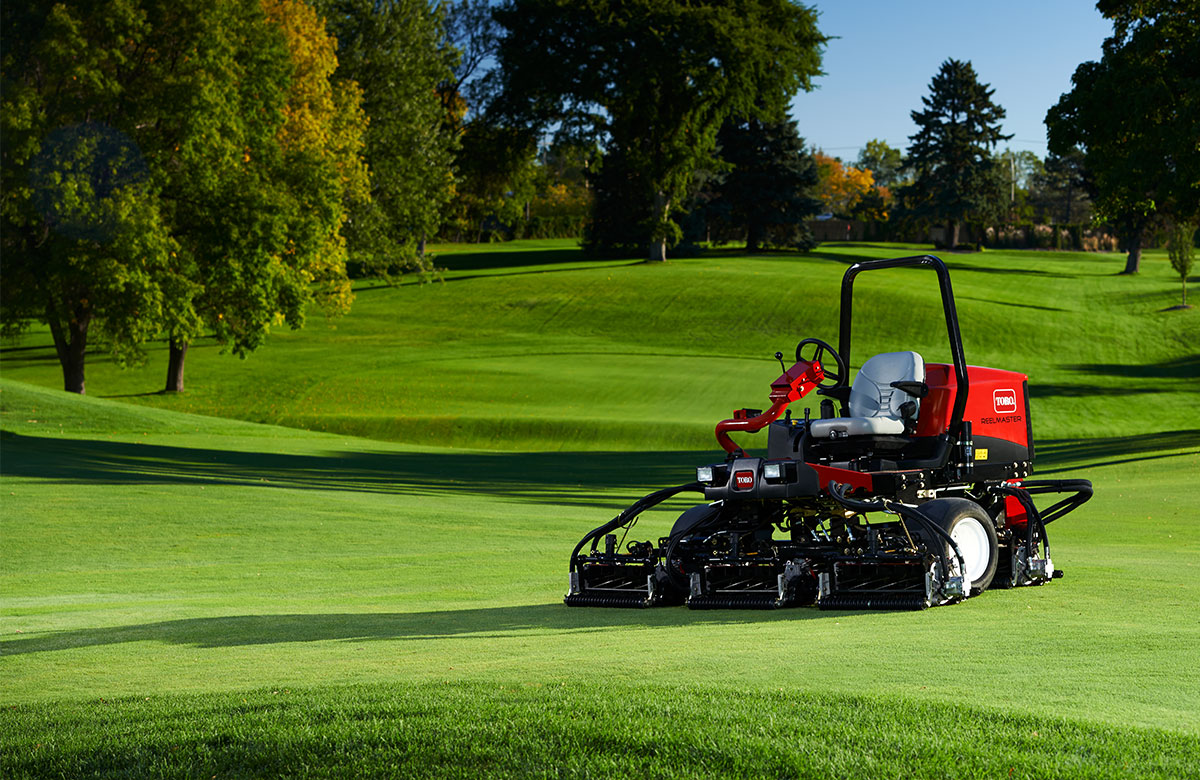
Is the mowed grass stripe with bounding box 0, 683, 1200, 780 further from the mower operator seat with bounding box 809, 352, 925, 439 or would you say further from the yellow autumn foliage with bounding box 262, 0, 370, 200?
the yellow autumn foliage with bounding box 262, 0, 370, 200

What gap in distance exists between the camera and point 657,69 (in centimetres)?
6369

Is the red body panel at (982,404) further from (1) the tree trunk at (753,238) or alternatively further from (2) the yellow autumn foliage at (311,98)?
(1) the tree trunk at (753,238)

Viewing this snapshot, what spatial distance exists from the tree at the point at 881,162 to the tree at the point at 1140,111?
14804 cm

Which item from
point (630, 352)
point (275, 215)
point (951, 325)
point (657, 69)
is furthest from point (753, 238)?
point (951, 325)

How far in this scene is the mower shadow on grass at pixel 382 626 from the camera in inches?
373

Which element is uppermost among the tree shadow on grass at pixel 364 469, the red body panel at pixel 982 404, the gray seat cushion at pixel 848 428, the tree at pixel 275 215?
the tree at pixel 275 215

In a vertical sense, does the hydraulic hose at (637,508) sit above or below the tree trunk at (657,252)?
below

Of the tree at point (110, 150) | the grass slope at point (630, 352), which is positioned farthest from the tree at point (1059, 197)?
the tree at point (110, 150)

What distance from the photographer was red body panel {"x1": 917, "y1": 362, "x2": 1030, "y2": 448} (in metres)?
10.6

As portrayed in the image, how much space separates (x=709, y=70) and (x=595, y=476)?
40.3 metres

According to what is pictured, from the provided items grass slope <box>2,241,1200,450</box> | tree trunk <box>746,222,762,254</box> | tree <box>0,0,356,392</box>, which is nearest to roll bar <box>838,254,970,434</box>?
grass slope <box>2,241,1200,450</box>

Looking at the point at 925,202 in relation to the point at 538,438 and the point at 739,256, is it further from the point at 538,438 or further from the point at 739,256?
the point at 538,438

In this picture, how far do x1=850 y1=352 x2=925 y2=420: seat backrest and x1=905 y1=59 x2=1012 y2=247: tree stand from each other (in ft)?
292

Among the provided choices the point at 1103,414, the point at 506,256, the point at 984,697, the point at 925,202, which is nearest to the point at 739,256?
the point at 506,256
